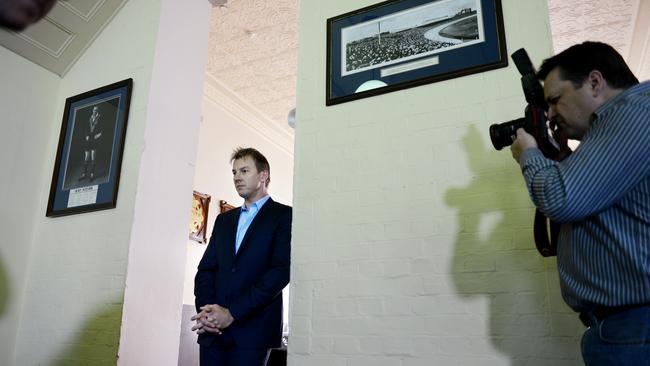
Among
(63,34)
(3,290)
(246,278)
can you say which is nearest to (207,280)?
(246,278)

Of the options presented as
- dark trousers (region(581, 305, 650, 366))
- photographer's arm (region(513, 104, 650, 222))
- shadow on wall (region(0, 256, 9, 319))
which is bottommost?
dark trousers (region(581, 305, 650, 366))

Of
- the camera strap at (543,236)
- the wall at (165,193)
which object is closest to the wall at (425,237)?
the camera strap at (543,236)

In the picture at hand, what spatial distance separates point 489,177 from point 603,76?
0.62m

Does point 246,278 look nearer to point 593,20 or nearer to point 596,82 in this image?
point 596,82

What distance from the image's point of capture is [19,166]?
2.92m

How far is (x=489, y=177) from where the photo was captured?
178 centimetres

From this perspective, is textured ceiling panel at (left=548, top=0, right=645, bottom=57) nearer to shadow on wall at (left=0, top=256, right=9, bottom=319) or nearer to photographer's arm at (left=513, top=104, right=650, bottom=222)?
photographer's arm at (left=513, top=104, right=650, bottom=222)

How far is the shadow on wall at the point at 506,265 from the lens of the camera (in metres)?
1.56

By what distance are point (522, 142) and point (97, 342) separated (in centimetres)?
217

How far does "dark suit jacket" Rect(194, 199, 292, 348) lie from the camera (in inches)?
81.3

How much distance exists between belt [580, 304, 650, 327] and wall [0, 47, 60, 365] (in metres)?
2.70

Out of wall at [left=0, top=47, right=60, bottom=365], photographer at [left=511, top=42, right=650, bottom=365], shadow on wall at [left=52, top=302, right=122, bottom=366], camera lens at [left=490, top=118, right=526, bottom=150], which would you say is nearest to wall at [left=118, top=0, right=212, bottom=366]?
shadow on wall at [left=52, top=302, right=122, bottom=366]

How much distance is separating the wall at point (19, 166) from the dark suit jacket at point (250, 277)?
1196mm

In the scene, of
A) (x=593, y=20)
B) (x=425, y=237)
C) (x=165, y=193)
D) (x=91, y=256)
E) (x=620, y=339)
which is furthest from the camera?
(x=593, y=20)
